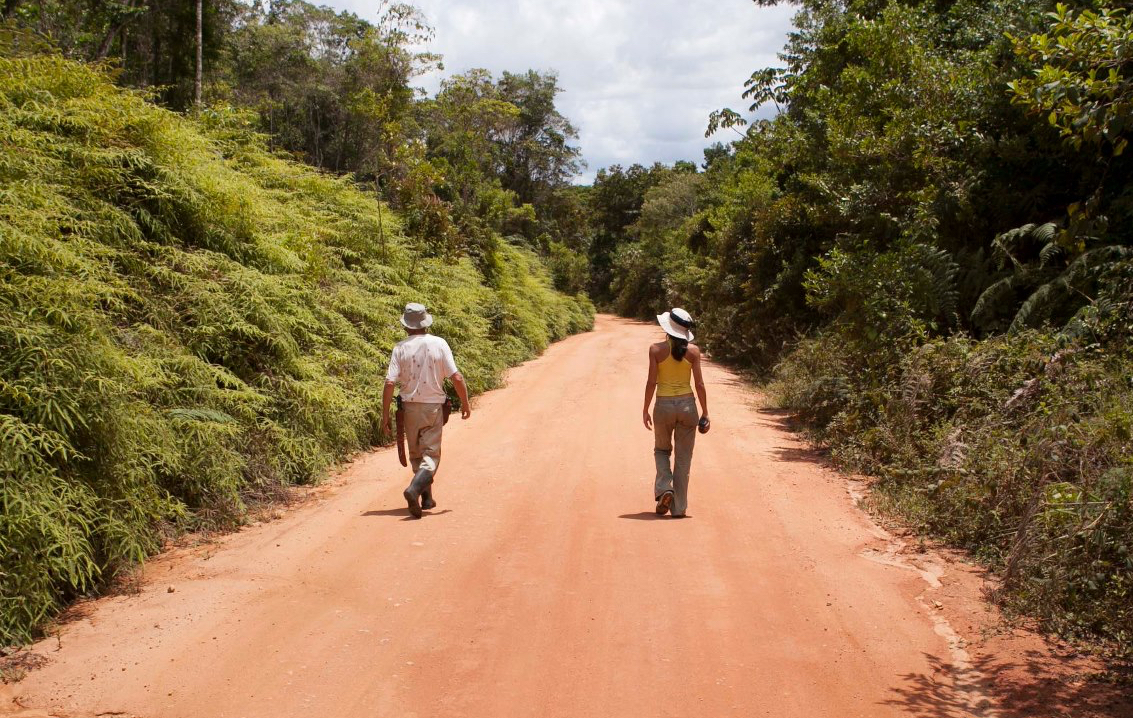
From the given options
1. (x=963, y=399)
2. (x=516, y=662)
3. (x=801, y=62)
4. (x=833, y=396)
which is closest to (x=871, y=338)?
(x=833, y=396)

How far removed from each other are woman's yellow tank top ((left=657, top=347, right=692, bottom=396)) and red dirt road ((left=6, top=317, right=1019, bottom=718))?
116cm

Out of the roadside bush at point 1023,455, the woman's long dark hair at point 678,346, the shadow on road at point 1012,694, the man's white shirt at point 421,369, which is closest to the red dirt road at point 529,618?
the shadow on road at point 1012,694

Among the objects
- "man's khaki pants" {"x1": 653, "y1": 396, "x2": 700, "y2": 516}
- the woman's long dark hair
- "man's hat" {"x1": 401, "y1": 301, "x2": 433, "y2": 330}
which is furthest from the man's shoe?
the woman's long dark hair

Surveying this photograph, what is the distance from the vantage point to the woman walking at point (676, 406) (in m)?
7.99

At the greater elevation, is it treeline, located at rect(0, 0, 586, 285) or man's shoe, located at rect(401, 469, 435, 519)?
treeline, located at rect(0, 0, 586, 285)

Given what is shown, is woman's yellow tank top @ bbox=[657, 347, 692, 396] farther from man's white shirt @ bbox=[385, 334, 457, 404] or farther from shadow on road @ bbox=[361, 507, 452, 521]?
shadow on road @ bbox=[361, 507, 452, 521]

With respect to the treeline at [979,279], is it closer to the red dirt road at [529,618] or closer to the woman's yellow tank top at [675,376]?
the red dirt road at [529,618]

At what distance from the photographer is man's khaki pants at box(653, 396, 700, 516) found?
8016mm

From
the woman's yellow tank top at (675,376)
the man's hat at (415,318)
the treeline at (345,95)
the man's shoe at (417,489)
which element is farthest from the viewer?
the treeline at (345,95)

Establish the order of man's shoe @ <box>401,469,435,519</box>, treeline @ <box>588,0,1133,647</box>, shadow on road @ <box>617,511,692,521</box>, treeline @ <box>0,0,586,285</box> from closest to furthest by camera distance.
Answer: treeline @ <box>588,0,1133,647</box> → man's shoe @ <box>401,469,435,519</box> → shadow on road @ <box>617,511,692,521</box> → treeline @ <box>0,0,586,285</box>

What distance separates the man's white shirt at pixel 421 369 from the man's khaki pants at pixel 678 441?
197 centimetres

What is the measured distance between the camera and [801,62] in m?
22.4

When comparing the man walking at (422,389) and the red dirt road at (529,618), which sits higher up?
the man walking at (422,389)

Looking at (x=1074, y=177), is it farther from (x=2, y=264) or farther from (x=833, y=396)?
(x=2, y=264)
